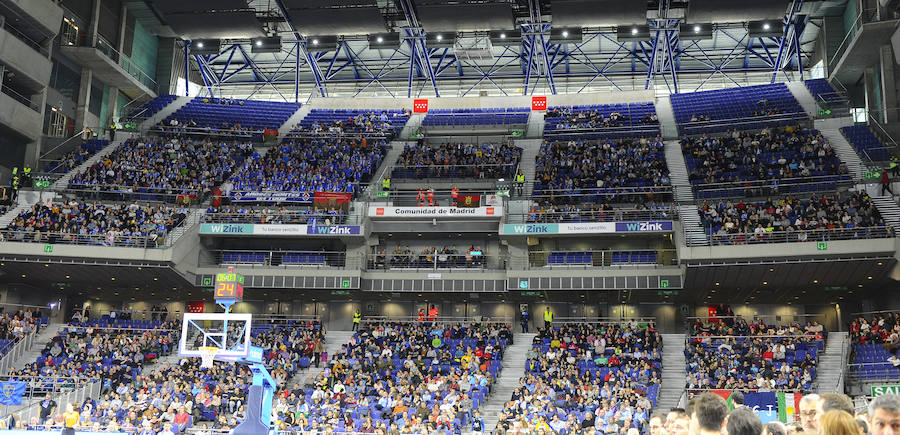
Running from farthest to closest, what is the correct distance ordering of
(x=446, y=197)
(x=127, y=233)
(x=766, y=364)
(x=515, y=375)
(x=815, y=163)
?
(x=446, y=197)
(x=815, y=163)
(x=127, y=233)
(x=515, y=375)
(x=766, y=364)

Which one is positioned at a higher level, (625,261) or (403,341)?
(625,261)

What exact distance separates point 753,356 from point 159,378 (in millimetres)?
24778

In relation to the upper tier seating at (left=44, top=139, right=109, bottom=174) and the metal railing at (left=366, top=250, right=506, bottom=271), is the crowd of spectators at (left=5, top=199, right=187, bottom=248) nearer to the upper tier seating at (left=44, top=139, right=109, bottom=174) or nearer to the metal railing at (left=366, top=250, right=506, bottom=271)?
the upper tier seating at (left=44, top=139, right=109, bottom=174)

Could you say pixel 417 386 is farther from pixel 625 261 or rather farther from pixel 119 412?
pixel 625 261

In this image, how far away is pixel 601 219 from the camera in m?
40.2

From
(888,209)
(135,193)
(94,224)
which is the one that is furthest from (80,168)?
(888,209)

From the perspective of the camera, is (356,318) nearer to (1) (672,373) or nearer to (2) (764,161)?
(1) (672,373)

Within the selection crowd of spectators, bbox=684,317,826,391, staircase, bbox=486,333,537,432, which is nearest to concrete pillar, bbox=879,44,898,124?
crowd of spectators, bbox=684,317,826,391

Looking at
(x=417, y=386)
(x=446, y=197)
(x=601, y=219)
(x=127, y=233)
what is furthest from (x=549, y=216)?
(x=127, y=233)

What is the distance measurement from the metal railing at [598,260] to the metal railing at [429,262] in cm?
163

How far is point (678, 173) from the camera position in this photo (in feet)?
Answer: 146

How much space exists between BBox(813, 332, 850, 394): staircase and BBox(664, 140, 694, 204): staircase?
10.7 metres

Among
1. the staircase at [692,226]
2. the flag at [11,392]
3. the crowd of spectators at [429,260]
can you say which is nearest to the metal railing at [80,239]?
the flag at [11,392]

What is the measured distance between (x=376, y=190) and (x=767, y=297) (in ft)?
73.0
